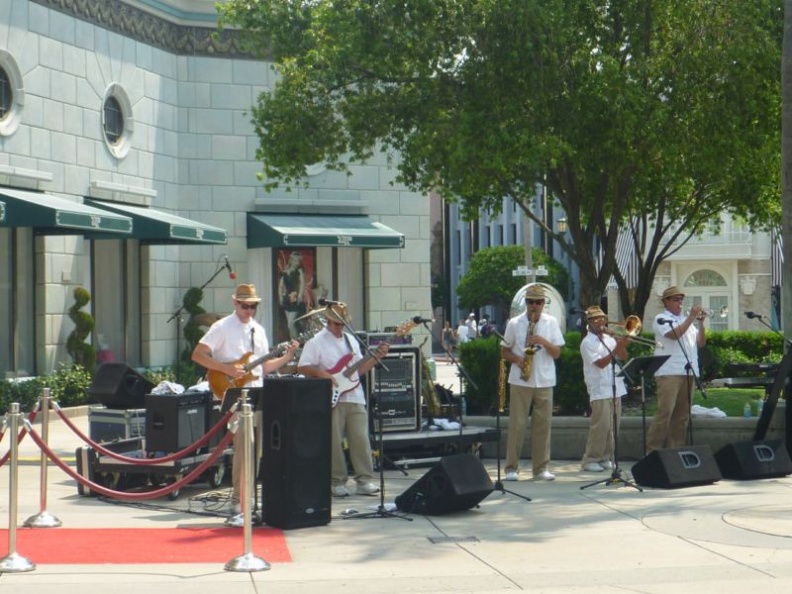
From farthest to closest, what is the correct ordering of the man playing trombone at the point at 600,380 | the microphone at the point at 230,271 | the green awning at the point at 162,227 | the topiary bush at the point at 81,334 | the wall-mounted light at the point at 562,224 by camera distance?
the wall-mounted light at the point at 562,224
the microphone at the point at 230,271
the green awning at the point at 162,227
the topiary bush at the point at 81,334
the man playing trombone at the point at 600,380

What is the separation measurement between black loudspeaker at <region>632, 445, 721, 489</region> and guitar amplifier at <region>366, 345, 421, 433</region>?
106 inches

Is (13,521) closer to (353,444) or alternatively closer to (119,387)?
(353,444)

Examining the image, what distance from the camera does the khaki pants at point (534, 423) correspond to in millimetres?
14289

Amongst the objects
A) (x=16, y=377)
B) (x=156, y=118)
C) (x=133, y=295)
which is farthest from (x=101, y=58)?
(x=16, y=377)

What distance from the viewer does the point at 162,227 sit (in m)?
24.4

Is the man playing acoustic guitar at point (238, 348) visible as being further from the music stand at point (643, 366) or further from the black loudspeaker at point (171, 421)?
the music stand at point (643, 366)

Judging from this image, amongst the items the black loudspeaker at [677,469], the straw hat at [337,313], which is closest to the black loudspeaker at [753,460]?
the black loudspeaker at [677,469]

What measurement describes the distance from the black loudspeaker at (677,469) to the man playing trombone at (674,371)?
1213 millimetres

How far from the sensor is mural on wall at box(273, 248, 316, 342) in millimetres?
28203

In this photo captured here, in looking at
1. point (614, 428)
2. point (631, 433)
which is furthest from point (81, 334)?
point (614, 428)

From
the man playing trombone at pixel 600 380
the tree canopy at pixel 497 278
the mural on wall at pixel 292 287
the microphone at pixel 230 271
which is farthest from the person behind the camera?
the tree canopy at pixel 497 278

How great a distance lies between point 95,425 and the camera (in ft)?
47.8

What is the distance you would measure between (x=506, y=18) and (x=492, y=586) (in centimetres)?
1053

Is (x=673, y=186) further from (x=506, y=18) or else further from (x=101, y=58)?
(x=101, y=58)
